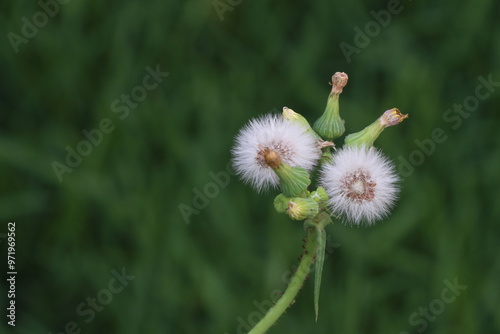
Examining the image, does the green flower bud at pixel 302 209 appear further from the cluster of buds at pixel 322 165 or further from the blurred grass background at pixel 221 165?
the blurred grass background at pixel 221 165

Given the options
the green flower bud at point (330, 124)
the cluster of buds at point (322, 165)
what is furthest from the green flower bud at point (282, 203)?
the green flower bud at point (330, 124)

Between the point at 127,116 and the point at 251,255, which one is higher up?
the point at 127,116

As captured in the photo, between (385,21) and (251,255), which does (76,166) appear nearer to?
(251,255)

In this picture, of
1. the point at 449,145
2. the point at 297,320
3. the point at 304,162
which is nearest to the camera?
the point at 304,162

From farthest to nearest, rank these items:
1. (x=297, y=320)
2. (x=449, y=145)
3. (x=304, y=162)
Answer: (x=449, y=145) → (x=297, y=320) → (x=304, y=162)

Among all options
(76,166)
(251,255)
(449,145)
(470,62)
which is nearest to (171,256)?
(251,255)

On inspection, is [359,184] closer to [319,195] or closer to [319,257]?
[319,195]

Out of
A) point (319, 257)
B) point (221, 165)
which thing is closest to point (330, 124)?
point (319, 257)
